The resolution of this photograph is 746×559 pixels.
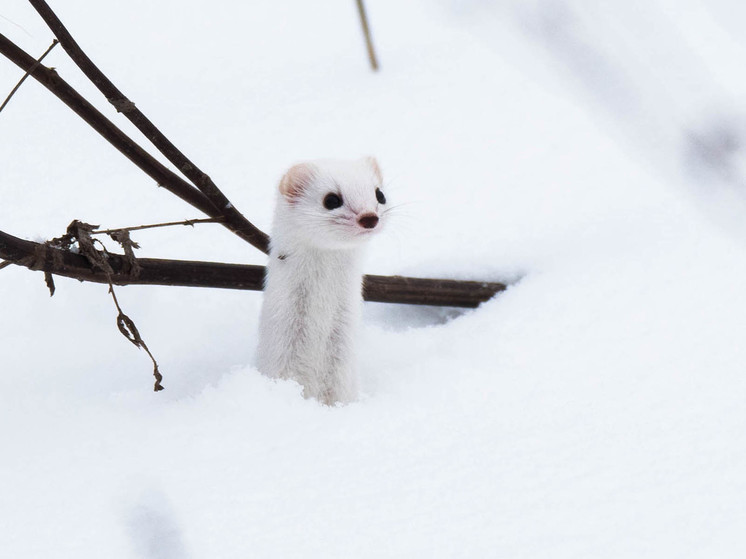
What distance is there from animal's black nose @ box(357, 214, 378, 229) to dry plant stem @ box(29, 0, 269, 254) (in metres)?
0.29

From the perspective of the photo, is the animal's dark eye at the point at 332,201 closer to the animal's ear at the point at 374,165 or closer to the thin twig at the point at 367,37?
the animal's ear at the point at 374,165

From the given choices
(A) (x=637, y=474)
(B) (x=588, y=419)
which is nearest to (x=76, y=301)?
(B) (x=588, y=419)

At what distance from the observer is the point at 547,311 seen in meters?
1.68

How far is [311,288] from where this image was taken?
62.8 inches

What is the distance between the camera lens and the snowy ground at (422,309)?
0.73 meters

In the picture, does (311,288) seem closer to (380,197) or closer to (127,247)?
(380,197)

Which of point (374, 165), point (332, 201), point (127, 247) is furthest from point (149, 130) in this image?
point (374, 165)

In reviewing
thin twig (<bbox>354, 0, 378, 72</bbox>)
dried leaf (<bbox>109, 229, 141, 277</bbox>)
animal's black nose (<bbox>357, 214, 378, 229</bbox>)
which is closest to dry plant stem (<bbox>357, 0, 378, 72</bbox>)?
thin twig (<bbox>354, 0, 378, 72</bbox>)

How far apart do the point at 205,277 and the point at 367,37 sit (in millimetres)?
1083

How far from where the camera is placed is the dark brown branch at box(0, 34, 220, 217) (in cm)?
138

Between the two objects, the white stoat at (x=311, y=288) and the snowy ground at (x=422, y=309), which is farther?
the white stoat at (x=311, y=288)

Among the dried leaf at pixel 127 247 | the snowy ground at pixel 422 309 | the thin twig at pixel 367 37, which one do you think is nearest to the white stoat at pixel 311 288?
the snowy ground at pixel 422 309

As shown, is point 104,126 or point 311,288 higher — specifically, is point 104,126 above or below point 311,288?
above

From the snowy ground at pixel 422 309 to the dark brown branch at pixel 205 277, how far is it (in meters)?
0.06
